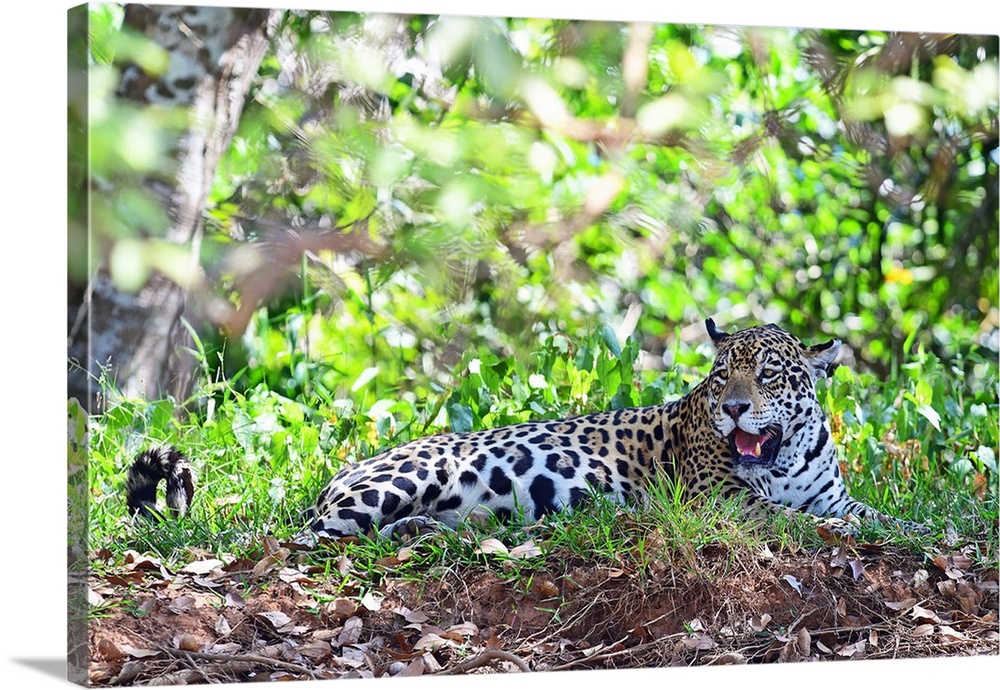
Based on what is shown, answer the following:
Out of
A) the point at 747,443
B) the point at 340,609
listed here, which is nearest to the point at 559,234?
the point at 747,443

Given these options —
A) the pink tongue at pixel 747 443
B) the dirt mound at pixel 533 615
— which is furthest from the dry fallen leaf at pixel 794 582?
the pink tongue at pixel 747 443

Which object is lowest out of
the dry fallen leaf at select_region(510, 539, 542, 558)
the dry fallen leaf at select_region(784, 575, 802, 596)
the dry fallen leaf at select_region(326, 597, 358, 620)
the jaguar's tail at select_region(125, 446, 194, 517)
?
the dry fallen leaf at select_region(326, 597, 358, 620)

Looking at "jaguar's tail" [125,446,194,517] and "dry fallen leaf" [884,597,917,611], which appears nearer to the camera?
"jaguar's tail" [125,446,194,517]

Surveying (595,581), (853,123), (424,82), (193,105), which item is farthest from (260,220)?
(853,123)

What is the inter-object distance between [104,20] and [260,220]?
954 mm

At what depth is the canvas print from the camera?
578cm

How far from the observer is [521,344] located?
6.47 m

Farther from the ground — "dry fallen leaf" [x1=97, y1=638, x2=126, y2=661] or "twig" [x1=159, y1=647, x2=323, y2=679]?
"dry fallen leaf" [x1=97, y1=638, x2=126, y2=661]

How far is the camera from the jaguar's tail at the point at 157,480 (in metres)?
5.82

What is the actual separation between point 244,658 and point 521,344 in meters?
1.74

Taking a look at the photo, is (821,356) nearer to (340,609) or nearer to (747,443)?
(747,443)

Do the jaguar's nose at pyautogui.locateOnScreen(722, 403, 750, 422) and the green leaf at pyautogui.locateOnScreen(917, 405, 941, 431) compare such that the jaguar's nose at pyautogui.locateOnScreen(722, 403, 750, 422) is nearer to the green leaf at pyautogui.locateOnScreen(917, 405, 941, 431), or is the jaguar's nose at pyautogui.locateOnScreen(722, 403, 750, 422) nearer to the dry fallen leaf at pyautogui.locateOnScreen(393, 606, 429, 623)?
the green leaf at pyautogui.locateOnScreen(917, 405, 941, 431)

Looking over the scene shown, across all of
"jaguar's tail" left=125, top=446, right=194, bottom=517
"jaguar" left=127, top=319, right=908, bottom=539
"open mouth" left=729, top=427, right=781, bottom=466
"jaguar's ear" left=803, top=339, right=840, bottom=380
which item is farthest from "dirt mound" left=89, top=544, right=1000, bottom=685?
"jaguar's ear" left=803, top=339, right=840, bottom=380

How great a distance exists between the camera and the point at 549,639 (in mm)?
5996
